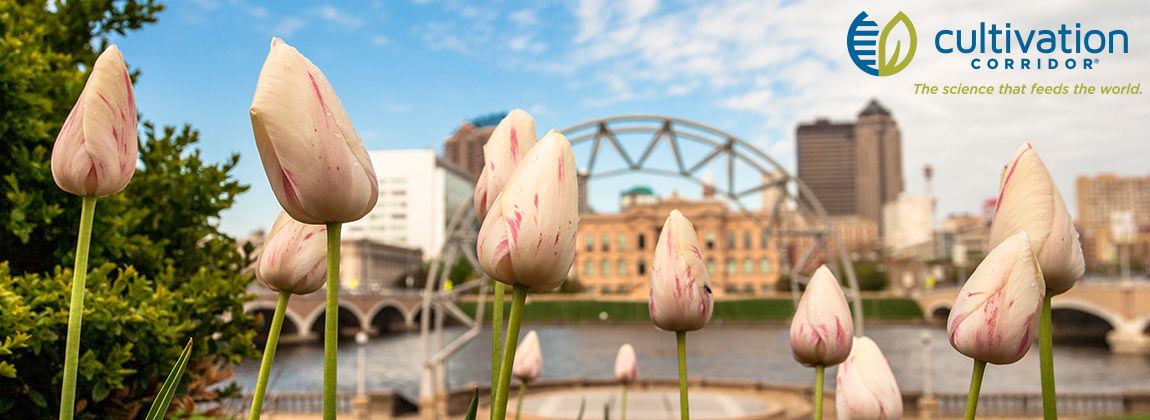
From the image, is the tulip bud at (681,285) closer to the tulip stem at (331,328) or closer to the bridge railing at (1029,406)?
the tulip stem at (331,328)

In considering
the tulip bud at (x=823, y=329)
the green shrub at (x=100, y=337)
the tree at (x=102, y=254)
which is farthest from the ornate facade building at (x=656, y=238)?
the tulip bud at (x=823, y=329)

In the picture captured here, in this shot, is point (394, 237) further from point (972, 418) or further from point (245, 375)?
point (972, 418)

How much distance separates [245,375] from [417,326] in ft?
132

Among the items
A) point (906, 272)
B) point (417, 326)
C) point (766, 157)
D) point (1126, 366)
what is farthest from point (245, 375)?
point (906, 272)

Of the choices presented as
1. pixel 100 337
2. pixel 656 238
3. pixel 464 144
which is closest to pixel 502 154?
pixel 100 337

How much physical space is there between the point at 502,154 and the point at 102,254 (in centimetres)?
230

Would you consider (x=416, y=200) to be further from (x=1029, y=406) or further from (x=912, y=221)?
Answer: (x=912, y=221)

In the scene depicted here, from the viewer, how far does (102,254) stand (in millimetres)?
3035

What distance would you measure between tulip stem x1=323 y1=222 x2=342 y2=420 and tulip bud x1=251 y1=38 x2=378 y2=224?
0.10 feet

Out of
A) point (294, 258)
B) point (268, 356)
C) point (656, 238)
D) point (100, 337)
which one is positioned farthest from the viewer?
point (656, 238)

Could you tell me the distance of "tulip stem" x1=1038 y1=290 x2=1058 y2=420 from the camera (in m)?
1.07

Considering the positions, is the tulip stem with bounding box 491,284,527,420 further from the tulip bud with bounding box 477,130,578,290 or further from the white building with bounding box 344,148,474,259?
the white building with bounding box 344,148,474,259

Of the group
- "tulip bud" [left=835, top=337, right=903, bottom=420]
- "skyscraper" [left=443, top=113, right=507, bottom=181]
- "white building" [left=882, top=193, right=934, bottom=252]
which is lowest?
"tulip bud" [left=835, top=337, right=903, bottom=420]

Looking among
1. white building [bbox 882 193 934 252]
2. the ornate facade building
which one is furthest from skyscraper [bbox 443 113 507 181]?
white building [bbox 882 193 934 252]
